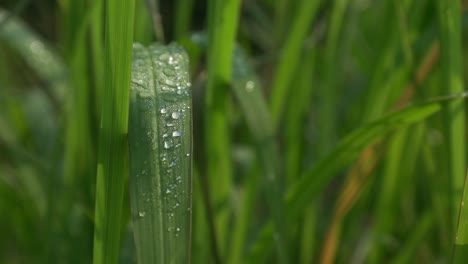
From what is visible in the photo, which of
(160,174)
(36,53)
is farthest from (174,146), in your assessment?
(36,53)

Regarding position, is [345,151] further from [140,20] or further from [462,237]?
[140,20]

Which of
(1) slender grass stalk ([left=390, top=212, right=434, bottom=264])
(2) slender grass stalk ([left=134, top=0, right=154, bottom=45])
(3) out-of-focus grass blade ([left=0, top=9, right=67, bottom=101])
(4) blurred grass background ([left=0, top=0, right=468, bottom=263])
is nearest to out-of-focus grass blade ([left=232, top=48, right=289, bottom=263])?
(4) blurred grass background ([left=0, top=0, right=468, bottom=263])

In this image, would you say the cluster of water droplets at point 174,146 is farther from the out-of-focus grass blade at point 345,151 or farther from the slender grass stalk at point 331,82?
the slender grass stalk at point 331,82

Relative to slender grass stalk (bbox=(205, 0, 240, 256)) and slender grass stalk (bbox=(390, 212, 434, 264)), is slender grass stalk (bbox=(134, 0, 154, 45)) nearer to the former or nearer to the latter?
slender grass stalk (bbox=(205, 0, 240, 256))

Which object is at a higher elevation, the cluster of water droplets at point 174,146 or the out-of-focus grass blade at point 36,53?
the out-of-focus grass blade at point 36,53

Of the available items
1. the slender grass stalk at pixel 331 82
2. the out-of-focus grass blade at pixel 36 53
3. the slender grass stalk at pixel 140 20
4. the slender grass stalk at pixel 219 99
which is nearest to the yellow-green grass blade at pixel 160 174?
the slender grass stalk at pixel 219 99
